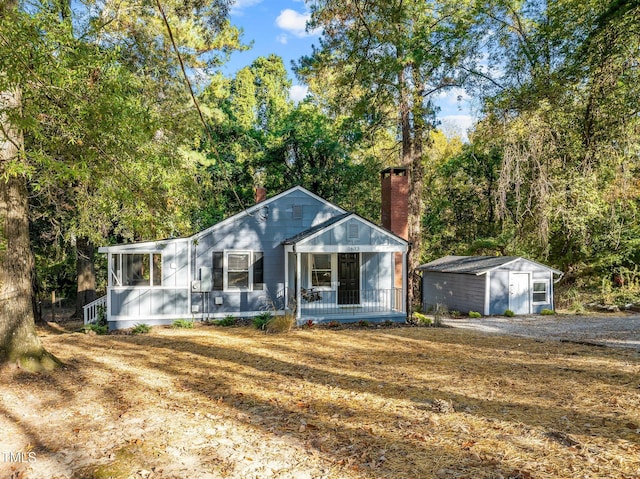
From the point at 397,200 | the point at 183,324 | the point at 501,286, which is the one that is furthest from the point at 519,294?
the point at 183,324

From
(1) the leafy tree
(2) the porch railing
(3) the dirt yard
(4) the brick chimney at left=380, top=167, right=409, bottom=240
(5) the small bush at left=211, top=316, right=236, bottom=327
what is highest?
(1) the leafy tree

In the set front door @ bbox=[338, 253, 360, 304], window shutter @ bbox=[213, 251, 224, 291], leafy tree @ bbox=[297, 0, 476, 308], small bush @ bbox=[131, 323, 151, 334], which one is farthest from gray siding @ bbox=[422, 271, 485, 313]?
small bush @ bbox=[131, 323, 151, 334]

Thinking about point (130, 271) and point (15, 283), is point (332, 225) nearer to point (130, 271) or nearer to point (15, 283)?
point (130, 271)

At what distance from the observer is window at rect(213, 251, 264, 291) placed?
15258mm

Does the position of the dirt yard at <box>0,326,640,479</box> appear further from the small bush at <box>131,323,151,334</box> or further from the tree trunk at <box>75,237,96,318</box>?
the tree trunk at <box>75,237,96,318</box>

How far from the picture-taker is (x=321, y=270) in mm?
15688

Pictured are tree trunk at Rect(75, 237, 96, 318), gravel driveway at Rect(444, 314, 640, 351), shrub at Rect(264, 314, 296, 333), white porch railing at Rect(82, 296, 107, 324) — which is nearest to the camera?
gravel driveway at Rect(444, 314, 640, 351)

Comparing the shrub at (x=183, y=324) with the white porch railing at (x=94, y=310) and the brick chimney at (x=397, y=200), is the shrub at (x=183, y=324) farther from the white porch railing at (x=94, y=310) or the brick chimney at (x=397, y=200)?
the brick chimney at (x=397, y=200)

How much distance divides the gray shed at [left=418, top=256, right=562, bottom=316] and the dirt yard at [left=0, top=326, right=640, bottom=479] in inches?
360

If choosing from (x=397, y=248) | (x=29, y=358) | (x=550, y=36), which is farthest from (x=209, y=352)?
(x=550, y=36)

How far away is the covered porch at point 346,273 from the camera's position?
1436cm

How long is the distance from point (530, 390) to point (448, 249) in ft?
75.9

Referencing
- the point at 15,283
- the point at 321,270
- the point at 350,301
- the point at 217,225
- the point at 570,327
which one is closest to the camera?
the point at 15,283

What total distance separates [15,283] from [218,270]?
8.52 m
